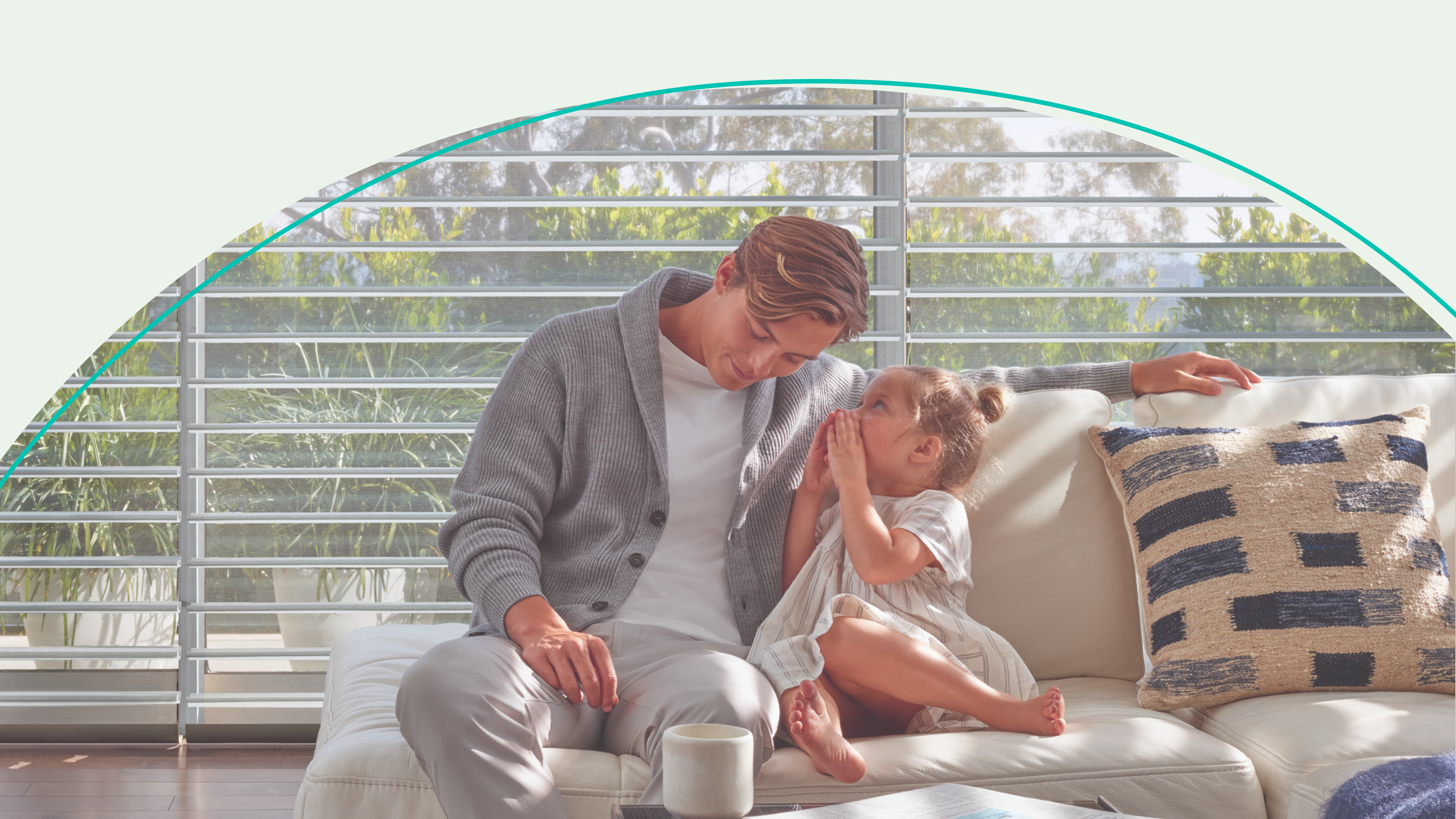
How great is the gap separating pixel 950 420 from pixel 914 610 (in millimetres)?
328

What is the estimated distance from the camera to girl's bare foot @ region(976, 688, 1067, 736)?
4.86 feet

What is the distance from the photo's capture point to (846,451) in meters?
1.75

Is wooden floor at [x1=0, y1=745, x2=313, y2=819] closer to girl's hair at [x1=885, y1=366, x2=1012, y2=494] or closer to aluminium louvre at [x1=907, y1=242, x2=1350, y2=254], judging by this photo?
girl's hair at [x1=885, y1=366, x2=1012, y2=494]

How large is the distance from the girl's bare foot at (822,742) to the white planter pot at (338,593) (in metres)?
1.61

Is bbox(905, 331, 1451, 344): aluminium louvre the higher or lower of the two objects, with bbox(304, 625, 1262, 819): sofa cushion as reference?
higher

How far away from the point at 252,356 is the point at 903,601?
1.82 m

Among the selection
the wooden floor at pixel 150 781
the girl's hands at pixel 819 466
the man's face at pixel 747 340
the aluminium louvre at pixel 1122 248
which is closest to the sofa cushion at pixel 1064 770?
the girl's hands at pixel 819 466

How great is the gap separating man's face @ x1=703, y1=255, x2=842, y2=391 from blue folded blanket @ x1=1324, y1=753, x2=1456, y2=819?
88 cm

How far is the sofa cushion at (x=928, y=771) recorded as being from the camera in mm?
1335

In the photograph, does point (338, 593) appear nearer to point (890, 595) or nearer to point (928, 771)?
point (890, 595)

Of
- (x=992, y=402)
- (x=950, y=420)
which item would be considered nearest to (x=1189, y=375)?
(x=992, y=402)

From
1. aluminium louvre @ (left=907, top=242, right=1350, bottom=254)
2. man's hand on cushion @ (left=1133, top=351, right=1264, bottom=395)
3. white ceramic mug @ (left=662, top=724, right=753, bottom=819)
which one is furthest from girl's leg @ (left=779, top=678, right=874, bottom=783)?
aluminium louvre @ (left=907, top=242, right=1350, bottom=254)

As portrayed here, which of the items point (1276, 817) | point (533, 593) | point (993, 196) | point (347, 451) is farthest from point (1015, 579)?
point (347, 451)

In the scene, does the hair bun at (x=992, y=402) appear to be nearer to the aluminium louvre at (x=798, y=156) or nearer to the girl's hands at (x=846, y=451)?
the girl's hands at (x=846, y=451)
